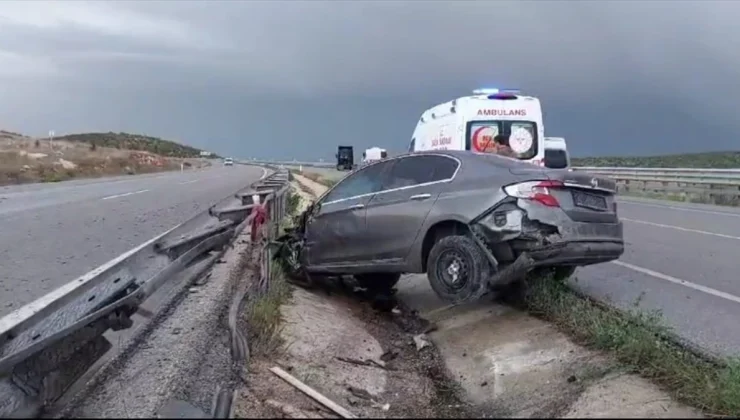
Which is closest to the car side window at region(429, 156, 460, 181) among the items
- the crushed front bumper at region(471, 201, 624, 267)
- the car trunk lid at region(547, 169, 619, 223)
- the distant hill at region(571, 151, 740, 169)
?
the crushed front bumper at region(471, 201, 624, 267)

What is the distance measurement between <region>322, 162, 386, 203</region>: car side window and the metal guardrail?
1512cm

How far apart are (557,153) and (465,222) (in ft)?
58.8

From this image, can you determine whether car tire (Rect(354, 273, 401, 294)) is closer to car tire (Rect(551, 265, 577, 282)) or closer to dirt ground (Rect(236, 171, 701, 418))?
dirt ground (Rect(236, 171, 701, 418))

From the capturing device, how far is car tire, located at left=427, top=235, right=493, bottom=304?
732 centimetres

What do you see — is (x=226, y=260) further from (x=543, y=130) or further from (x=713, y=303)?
(x=543, y=130)

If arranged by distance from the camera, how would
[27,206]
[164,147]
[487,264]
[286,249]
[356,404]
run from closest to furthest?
[356,404] < [487,264] < [286,249] < [27,206] < [164,147]

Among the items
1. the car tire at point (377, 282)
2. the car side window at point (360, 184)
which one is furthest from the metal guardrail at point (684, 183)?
the car side window at point (360, 184)

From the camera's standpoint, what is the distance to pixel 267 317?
6664mm

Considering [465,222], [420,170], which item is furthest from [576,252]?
[420,170]

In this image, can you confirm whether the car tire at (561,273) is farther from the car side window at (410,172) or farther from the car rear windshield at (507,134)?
the car rear windshield at (507,134)

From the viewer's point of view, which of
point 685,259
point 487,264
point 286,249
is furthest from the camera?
point 685,259

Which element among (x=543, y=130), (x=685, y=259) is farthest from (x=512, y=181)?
(x=543, y=130)

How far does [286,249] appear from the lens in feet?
32.2

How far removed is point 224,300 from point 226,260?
246cm
